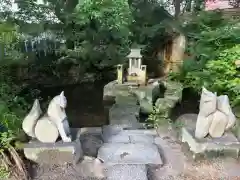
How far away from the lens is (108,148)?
392 cm

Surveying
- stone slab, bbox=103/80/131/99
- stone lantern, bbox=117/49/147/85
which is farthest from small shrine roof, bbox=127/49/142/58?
stone slab, bbox=103/80/131/99

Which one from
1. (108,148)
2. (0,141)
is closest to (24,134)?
(0,141)

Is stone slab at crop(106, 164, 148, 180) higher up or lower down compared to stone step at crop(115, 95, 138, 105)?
lower down

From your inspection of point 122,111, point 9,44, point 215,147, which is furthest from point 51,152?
point 9,44

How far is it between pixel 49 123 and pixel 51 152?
37 cm

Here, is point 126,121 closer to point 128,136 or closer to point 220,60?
point 128,136

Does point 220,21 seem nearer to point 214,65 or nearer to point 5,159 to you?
point 214,65

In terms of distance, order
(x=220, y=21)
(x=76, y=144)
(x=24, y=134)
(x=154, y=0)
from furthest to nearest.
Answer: (x=154, y=0)
(x=220, y=21)
(x=24, y=134)
(x=76, y=144)

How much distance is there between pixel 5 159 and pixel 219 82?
13.7ft

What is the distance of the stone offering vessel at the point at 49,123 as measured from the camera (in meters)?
3.38

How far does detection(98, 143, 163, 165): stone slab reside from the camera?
356 cm

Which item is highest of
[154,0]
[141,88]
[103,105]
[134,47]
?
[154,0]

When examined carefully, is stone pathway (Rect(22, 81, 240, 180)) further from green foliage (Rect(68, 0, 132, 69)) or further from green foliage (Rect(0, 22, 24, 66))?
green foliage (Rect(0, 22, 24, 66))

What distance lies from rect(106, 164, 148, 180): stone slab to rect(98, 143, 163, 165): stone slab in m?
0.12
